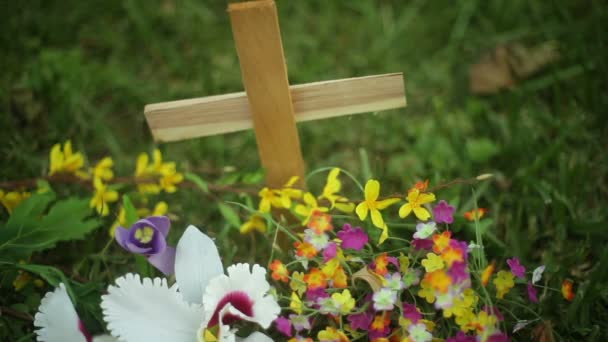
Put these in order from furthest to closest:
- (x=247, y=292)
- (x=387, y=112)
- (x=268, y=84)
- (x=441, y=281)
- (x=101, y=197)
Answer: (x=387, y=112) → (x=101, y=197) → (x=268, y=84) → (x=247, y=292) → (x=441, y=281)

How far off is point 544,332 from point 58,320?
2.59 feet

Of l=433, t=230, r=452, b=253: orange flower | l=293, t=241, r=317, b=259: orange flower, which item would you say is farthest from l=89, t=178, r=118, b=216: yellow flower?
l=433, t=230, r=452, b=253: orange flower

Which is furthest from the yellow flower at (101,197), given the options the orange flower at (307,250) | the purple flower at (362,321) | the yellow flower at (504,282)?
the yellow flower at (504,282)

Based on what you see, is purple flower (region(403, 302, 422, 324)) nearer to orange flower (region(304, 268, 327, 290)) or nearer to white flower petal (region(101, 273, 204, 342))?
orange flower (region(304, 268, 327, 290))

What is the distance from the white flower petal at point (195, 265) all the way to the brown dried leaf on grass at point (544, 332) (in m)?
0.54

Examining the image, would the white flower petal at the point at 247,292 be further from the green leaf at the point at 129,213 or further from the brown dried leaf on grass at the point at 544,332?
the brown dried leaf on grass at the point at 544,332

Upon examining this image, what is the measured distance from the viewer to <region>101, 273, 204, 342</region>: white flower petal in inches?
33.7

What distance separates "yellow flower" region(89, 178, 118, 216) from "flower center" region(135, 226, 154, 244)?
0.52 feet

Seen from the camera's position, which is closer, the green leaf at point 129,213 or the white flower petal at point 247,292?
the white flower petal at point 247,292

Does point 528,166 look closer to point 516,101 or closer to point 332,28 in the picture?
point 516,101

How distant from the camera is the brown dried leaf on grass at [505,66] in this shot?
1698 millimetres

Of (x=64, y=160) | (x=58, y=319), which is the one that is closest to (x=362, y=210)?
(x=58, y=319)

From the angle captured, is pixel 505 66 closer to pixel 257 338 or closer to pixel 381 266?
pixel 381 266

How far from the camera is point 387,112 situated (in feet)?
5.54
